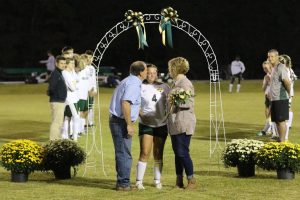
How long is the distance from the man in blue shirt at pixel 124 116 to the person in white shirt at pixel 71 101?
614 centimetres

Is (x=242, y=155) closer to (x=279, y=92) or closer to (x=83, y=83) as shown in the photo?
(x=279, y=92)

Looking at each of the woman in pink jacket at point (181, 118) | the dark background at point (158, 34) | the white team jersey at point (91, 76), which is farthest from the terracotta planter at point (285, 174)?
the dark background at point (158, 34)

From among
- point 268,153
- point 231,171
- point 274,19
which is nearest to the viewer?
point 268,153

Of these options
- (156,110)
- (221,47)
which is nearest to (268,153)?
(156,110)

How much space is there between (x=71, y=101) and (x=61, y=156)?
5652 mm

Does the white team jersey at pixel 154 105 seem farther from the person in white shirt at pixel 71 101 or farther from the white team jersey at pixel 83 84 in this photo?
the white team jersey at pixel 83 84

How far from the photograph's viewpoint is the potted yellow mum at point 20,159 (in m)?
A: 12.1

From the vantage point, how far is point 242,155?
12.5 m

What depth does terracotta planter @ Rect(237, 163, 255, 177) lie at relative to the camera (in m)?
12.6

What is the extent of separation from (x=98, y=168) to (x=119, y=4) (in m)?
43.7

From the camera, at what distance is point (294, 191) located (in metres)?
11.3

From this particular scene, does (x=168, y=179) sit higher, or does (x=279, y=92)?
(x=279, y=92)

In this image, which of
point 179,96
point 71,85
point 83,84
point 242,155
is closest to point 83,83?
point 83,84

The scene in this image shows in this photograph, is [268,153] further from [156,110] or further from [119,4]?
[119,4]
